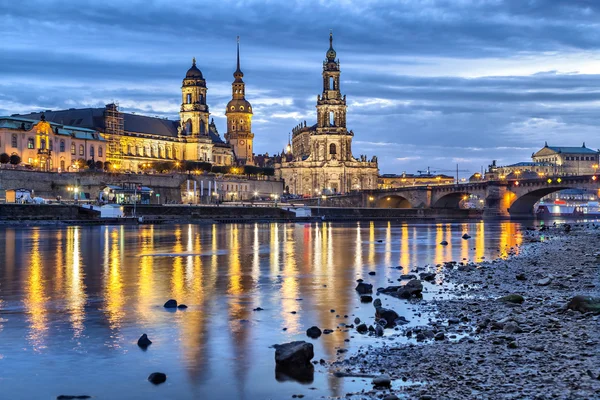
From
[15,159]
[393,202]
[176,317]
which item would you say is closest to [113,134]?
[15,159]

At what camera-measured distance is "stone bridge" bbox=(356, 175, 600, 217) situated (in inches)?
4126

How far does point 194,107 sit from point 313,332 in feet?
524

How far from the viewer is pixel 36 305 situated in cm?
2277

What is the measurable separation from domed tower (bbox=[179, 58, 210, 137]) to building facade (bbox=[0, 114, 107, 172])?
36.7 meters

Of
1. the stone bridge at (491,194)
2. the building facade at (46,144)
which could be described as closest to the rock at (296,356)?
the stone bridge at (491,194)

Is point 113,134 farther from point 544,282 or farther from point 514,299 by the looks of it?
point 514,299

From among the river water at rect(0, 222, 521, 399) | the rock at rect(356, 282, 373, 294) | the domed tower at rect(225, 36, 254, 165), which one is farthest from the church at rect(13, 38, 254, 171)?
the rock at rect(356, 282, 373, 294)

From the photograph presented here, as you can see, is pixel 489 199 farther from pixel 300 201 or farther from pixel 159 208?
pixel 159 208

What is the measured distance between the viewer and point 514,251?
1766 inches

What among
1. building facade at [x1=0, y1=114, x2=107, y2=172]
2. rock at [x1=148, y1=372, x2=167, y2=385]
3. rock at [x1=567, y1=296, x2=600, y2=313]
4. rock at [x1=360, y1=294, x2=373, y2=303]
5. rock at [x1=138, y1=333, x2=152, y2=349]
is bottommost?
rock at [x1=148, y1=372, x2=167, y2=385]

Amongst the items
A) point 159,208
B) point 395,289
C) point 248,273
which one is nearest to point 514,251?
point 248,273

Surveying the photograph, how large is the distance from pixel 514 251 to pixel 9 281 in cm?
2888

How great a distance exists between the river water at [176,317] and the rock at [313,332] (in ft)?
1.16

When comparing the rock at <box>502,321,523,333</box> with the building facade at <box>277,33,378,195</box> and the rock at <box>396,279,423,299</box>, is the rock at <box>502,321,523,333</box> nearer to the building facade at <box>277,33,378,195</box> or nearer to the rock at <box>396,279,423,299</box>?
the rock at <box>396,279,423,299</box>
